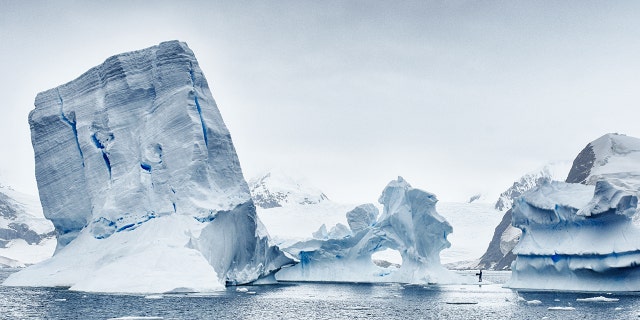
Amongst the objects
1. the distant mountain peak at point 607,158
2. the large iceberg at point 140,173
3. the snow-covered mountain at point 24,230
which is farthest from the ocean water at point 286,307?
the snow-covered mountain at point 24,230

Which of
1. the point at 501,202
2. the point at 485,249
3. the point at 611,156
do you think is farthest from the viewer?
the point at 501,202

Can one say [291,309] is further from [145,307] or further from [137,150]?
[137,150]

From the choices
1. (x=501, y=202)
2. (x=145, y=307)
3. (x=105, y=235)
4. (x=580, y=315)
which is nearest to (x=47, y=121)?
(x=105, y=235)

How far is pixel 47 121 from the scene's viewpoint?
34.2 meters

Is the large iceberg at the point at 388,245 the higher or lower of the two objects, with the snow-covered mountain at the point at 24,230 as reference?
lower

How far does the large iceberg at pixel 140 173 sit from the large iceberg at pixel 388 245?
28.6ft

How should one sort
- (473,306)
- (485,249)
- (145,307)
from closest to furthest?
(145,307) < (473,306) < (485,249)

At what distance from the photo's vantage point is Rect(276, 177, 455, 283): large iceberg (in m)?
40.7

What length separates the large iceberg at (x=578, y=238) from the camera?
96.3 ft

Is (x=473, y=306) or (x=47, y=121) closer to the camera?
(x=473, y=306)

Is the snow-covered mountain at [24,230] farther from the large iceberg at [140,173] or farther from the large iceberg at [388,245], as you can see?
the large iceberg at [140,173]

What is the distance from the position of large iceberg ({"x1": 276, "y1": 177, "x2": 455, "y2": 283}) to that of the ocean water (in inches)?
468

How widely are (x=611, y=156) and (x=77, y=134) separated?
50.7 metres

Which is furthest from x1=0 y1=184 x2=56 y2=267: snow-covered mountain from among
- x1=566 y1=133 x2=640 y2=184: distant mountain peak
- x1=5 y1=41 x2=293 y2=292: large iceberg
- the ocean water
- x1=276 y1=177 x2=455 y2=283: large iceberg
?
the ocean water
